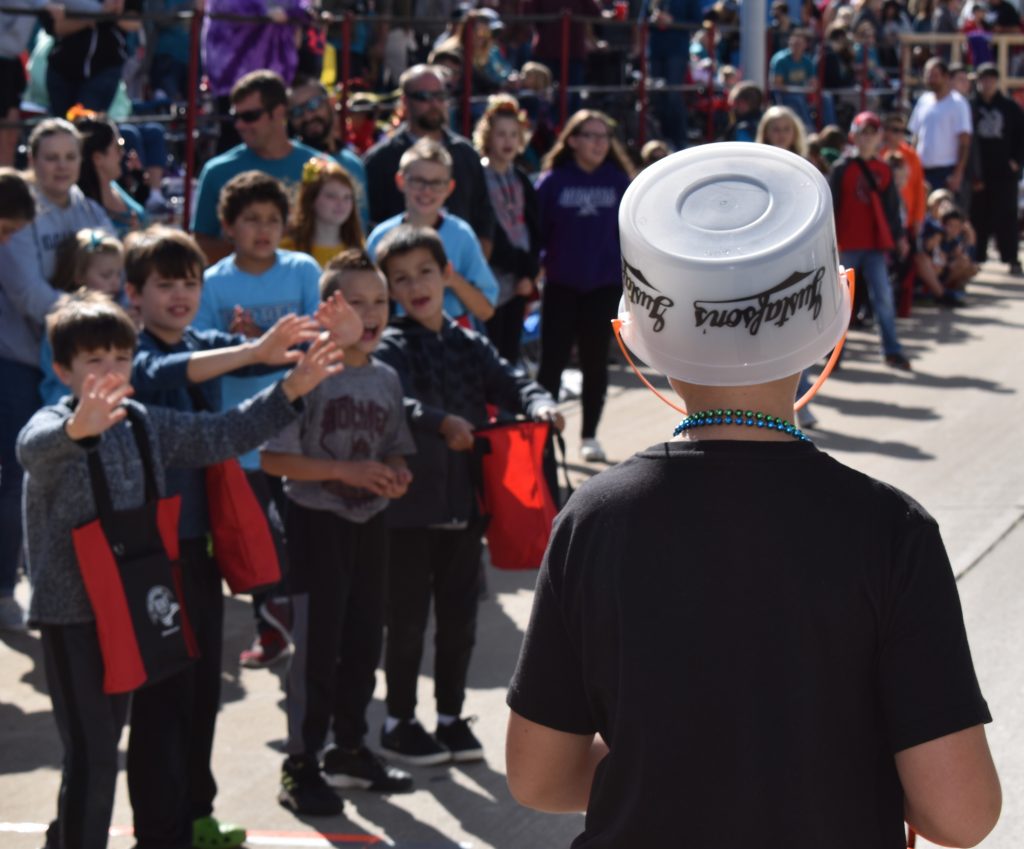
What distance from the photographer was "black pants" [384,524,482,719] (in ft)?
16.5

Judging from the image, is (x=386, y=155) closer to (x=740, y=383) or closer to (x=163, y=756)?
(x=163, y=756)

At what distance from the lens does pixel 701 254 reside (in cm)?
192

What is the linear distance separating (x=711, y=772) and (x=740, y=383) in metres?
0.46

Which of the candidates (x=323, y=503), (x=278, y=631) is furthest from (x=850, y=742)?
(x=278, y=631)

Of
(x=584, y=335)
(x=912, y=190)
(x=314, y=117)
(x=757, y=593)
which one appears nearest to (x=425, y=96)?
(x=314, y=117)

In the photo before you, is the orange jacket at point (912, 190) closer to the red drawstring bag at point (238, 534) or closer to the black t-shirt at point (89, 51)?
the black t-shirt at point (89, 51)

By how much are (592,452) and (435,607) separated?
386 cm

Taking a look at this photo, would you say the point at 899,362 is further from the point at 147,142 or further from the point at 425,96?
the point at 147,142

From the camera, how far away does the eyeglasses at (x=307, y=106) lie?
848cm

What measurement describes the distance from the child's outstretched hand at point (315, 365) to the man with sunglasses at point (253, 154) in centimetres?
303

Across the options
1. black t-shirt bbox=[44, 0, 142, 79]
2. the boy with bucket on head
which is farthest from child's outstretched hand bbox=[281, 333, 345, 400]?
black t-shirt bbox=[44, 0, 142, 79]

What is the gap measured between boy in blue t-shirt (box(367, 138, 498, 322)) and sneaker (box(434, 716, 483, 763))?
2.10 metres

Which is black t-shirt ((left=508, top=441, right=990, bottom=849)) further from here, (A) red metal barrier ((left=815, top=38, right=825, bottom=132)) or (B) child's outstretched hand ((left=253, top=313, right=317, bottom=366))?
(A) red metal barrier ((left=815, top=38, right=825, bottom=132))

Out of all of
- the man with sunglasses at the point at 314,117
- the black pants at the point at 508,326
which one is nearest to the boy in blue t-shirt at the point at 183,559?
the man with sunglasses at the point at 314,117
